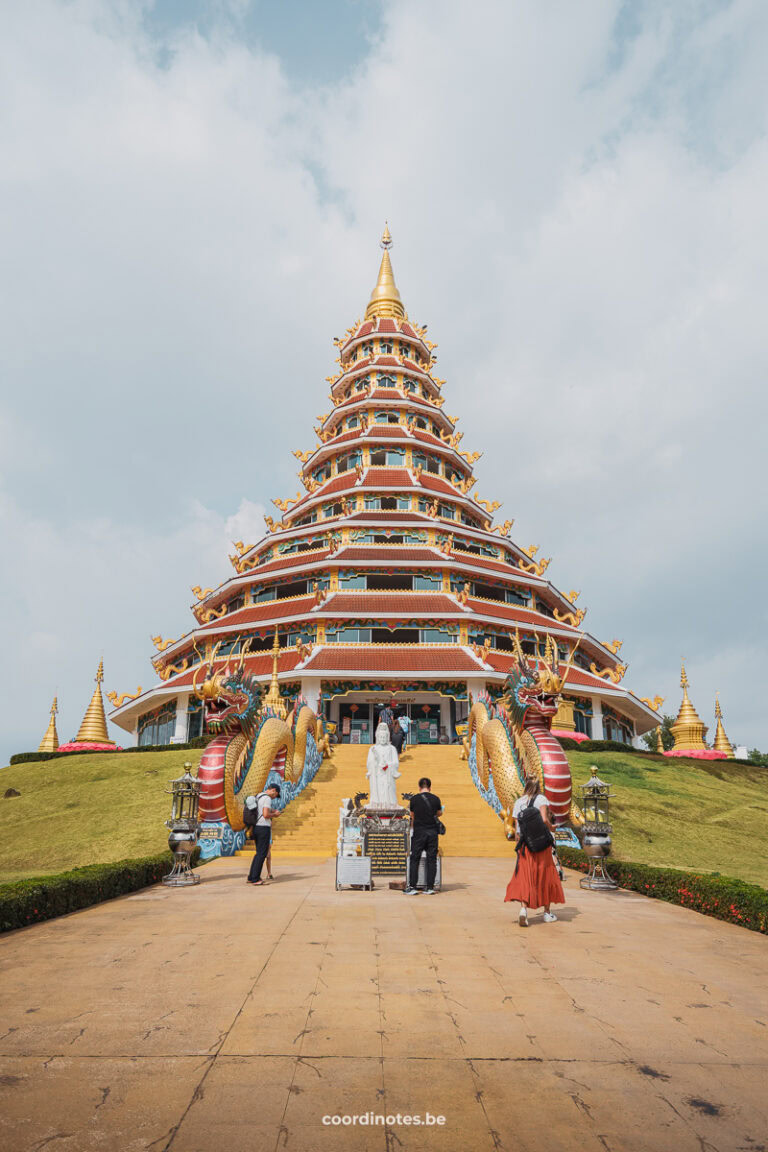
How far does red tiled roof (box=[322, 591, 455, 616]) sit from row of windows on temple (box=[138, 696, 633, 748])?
6.95m

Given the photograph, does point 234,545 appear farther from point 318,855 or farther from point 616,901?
point 616,901

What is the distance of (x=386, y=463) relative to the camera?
37969mm

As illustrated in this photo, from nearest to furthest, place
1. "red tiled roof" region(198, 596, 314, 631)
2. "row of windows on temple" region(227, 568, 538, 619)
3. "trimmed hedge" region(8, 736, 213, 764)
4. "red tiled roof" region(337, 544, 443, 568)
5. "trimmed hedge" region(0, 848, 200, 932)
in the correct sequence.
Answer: "trimmed hedge" region(0, 848, 200, 932) < "trimmed hedge" region(8, 736, 213, 764) < "red tiled roof" region(198, 596, 314, 631) < "red tiled roof" region(337, 544, 443, 568) < "row of windows on temple" region(227, 568, 538, 619)

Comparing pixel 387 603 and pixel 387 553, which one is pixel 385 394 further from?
pixel 387 603

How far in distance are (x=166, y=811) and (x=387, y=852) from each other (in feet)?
27.6

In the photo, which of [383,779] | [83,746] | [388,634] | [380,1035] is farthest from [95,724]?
[380,1035]

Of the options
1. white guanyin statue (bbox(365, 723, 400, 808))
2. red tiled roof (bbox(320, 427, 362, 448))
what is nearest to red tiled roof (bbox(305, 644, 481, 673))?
white guanyin statue (bbox(365, 723, 400, 808))

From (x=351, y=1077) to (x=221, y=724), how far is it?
39.5 ft

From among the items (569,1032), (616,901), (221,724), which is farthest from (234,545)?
(569,1032)

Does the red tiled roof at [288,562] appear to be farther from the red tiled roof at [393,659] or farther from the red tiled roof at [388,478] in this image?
the red tiled roof at [393,659]

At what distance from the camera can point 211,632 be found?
3095 centimetres

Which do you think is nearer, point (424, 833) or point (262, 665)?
point (424, 833)

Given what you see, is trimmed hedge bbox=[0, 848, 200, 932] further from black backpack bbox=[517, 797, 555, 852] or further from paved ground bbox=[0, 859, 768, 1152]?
black backpack bbox=[517, 797, 555, 852]

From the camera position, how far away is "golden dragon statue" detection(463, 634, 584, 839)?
600 inches
